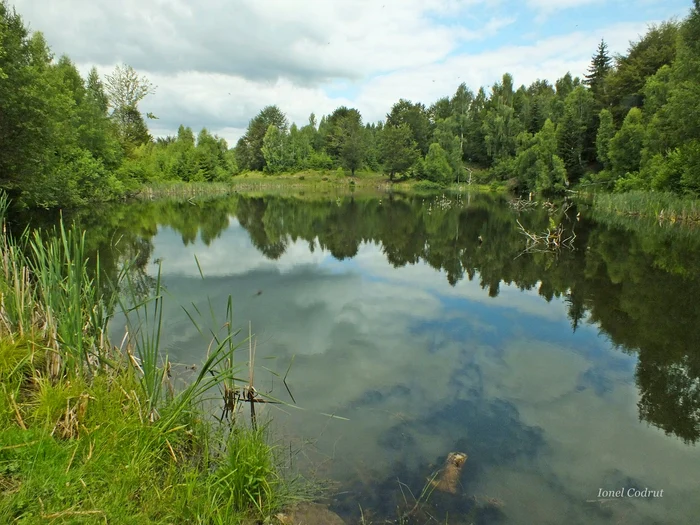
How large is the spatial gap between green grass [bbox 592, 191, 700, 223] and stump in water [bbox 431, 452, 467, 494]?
23.3m

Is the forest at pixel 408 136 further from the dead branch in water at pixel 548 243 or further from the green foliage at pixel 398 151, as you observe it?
the dead branch in water at pixel 548 243

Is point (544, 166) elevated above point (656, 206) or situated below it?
above

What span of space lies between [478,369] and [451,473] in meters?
2.62

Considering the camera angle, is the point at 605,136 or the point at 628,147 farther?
the point at 605,136

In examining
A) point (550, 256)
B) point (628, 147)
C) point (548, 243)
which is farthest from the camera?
point (628, 147)

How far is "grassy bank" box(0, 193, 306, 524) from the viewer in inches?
107

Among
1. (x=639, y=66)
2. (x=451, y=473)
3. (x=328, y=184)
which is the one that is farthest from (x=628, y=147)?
(x=451, y=473)

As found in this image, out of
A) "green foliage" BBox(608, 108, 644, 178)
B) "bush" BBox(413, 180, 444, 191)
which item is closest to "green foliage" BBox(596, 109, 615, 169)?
"green foliage" BBox(608, 108, 644, 178)

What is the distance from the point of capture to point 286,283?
11.4 meters

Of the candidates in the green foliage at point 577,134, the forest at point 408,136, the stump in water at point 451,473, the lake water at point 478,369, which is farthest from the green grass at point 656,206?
the green foliage at point 577,134

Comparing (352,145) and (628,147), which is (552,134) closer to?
(628,147)

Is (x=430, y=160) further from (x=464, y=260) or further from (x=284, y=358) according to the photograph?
(x=284, y=358)

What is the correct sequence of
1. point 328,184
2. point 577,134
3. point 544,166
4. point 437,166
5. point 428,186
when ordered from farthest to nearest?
point 328,184 → point 428,186 → point 437,166 → point 577,134 → point 544,166

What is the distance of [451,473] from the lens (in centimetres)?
413
